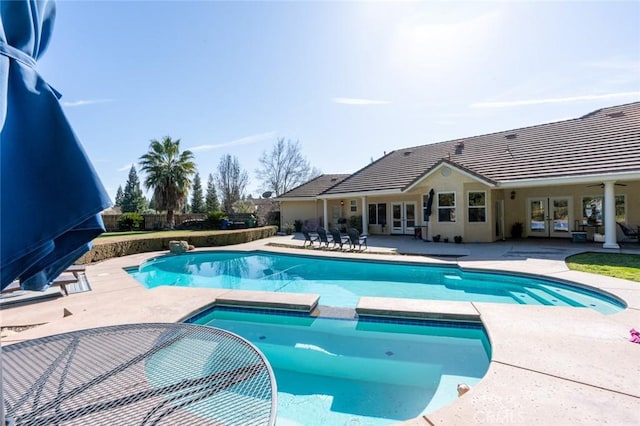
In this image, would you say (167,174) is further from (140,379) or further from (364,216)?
(140,379)

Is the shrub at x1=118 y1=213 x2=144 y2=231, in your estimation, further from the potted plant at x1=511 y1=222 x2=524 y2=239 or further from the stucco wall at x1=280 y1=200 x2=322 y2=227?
the potted plant at x1=511 y1=222 x2=524 y2=239

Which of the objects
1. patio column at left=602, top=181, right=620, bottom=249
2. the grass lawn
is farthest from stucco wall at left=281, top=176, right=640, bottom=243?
the grass lawn

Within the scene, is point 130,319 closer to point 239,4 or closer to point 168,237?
point 239,4

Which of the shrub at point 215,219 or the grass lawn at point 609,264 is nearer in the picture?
the grass lawn at point 609,264

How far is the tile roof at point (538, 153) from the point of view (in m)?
13.1

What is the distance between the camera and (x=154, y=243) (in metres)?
17.3

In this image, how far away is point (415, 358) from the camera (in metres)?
5.19

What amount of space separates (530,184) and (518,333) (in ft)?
38.1

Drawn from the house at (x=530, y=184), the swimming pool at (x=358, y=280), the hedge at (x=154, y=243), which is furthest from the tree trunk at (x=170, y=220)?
the house at (x=530, y=184)

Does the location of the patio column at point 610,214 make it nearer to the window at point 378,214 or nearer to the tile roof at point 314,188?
the window at point 378,214

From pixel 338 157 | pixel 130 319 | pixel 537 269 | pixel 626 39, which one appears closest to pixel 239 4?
pixel 130 319

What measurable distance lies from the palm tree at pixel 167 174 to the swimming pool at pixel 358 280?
49.0 feet

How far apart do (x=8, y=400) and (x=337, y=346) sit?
451 centimetres

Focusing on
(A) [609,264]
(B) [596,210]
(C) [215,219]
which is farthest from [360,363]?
(C) [215,219]
